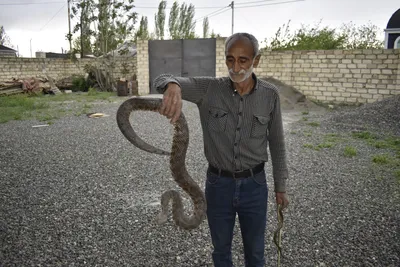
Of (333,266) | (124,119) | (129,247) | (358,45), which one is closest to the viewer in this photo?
(124,119)

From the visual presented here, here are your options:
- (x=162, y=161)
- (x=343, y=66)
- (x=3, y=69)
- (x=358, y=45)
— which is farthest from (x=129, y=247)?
(x=3, y=69)

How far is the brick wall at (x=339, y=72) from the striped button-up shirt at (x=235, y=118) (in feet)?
44.3

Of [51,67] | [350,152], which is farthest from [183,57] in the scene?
[350,152]

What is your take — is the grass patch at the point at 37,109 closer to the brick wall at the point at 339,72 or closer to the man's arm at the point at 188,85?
the brick wall at the point at 339,72

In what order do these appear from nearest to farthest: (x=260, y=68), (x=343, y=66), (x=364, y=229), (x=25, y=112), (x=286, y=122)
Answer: (x=364, y=229) < (x=286, y=122) < (x=25, y=112) < (x=343, y=66) < (x=260, y=68)

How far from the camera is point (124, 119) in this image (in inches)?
89.0

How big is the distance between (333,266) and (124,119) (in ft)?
8.29

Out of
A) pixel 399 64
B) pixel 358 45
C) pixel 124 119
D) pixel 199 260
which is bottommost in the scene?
pixel 199 260

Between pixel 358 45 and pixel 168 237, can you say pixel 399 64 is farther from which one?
pixel 168 237

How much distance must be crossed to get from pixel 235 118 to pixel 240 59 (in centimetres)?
43

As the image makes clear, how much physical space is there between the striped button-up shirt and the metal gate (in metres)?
14.9

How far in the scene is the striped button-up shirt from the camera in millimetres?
2293

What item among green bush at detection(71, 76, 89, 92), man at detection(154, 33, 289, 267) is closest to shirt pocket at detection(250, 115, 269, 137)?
man at detection(154, 33, 289, 267)

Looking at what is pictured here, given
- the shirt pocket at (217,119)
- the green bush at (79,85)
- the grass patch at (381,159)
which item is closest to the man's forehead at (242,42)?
the shirt pocket at (217,119)
